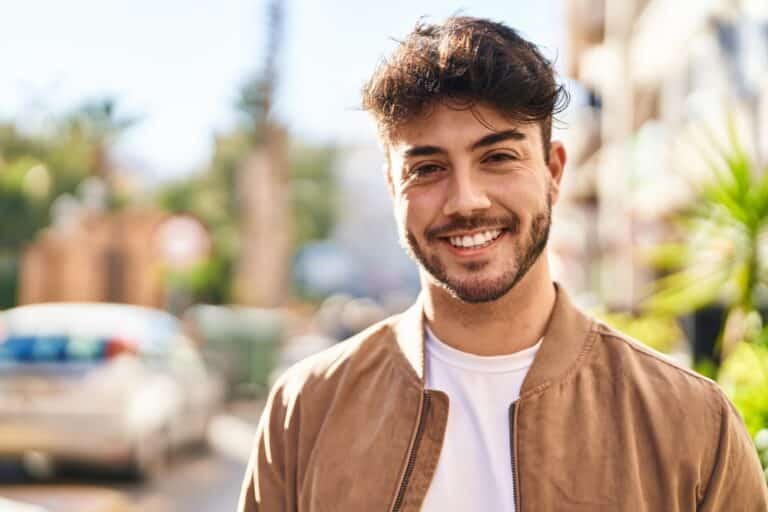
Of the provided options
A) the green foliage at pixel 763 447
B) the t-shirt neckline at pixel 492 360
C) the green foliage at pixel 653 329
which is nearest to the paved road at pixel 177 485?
the green foliage at pixel 653 329

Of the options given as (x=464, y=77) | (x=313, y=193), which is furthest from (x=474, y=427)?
(x=313, y=193)

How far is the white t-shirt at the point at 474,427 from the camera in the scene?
2.06 meters

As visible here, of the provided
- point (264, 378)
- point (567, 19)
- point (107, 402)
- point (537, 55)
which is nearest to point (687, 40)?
point (264, 378)

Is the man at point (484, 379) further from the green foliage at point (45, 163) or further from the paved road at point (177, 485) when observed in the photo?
the green foliage at point (45, 163)

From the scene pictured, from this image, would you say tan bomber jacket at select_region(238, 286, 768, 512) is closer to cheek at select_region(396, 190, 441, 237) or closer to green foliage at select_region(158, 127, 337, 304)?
cheek at select_region(396, 190, 441, 237)

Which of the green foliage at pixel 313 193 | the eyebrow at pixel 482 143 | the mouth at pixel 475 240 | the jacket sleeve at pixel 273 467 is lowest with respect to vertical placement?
the green foliage at pixel 313 193

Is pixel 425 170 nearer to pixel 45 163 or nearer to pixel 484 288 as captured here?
pixel 484 288

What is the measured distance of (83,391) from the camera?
8320 millimetres

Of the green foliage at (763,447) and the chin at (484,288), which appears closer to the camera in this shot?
the chin at (484,288)

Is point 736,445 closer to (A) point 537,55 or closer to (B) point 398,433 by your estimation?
(B) point 398,433

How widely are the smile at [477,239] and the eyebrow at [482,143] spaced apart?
0.64ft

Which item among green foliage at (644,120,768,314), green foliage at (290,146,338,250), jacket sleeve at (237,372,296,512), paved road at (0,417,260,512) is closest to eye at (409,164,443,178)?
jacket sleeve at (237,372,296,512)

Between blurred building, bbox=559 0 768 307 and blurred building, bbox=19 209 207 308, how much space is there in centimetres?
1328

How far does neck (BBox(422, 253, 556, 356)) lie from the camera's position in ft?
7.30
